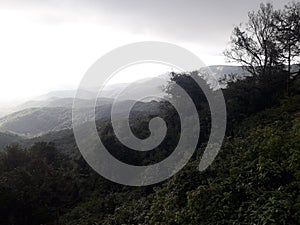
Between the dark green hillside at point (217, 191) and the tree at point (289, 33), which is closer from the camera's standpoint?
the dark green hillside at point (217, 191)

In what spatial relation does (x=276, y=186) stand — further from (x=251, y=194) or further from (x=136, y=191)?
(x=136, y=191)

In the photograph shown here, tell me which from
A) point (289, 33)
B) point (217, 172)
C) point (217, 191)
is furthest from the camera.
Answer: point (289, 33)

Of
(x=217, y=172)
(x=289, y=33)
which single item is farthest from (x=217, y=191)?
(x=289, y=33)

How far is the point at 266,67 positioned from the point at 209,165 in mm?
15361

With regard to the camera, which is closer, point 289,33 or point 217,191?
point 217,191

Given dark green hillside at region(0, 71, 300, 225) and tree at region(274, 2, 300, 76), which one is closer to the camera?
dark green hillside at region(0, 71, 300, 225)

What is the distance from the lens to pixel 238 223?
8156 millimetres

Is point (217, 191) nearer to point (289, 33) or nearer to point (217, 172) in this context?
point (217, 172)

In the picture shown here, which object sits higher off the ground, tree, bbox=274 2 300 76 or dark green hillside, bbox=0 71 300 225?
tree, bbox=274 2 300 76

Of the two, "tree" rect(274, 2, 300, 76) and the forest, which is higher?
"tree" rect(274, 2, 300, 76)

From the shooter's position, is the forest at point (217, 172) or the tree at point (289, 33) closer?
the forest at point (217, 172)

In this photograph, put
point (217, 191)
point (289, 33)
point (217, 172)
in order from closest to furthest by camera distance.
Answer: point (217, 191) < point (217, 172) < point (289, 33)

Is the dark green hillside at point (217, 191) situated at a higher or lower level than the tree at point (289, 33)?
lower

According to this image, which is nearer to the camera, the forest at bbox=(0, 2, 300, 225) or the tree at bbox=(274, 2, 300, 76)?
the forest at bbox=(0, 2, 300, 225)
